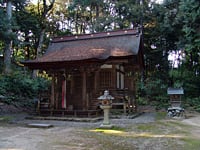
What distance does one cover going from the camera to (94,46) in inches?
588

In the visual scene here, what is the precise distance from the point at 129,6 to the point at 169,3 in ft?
11.6

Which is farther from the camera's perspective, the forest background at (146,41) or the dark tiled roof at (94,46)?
the forest background at (146,41)

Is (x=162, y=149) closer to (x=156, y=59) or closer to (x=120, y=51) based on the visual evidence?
(x=120, y=51)

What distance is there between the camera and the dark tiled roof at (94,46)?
41.5 ft

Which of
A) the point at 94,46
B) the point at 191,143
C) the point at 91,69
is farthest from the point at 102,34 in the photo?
the point at 191,143

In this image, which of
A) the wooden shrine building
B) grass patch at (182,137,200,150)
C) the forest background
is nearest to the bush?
the forest background

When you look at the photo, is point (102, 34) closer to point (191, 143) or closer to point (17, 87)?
point (17, 87)

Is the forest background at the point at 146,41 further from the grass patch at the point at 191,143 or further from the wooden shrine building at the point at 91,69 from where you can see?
the grass patch at the point at 191,143

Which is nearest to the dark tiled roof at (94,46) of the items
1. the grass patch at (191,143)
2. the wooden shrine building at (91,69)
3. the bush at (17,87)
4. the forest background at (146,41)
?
the wooden shrine building at (91,69)

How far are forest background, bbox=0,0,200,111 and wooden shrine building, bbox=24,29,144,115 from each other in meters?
3.15

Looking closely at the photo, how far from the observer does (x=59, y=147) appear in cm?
582

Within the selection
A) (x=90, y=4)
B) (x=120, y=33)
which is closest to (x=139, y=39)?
(x=120, y=33)

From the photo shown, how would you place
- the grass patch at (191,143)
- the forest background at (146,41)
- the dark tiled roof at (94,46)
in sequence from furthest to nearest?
the forest background at (146,41) < the dark tiled roof at (94,46) < the grass patch at (191,143)

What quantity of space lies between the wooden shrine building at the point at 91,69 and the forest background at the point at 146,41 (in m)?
3.15
